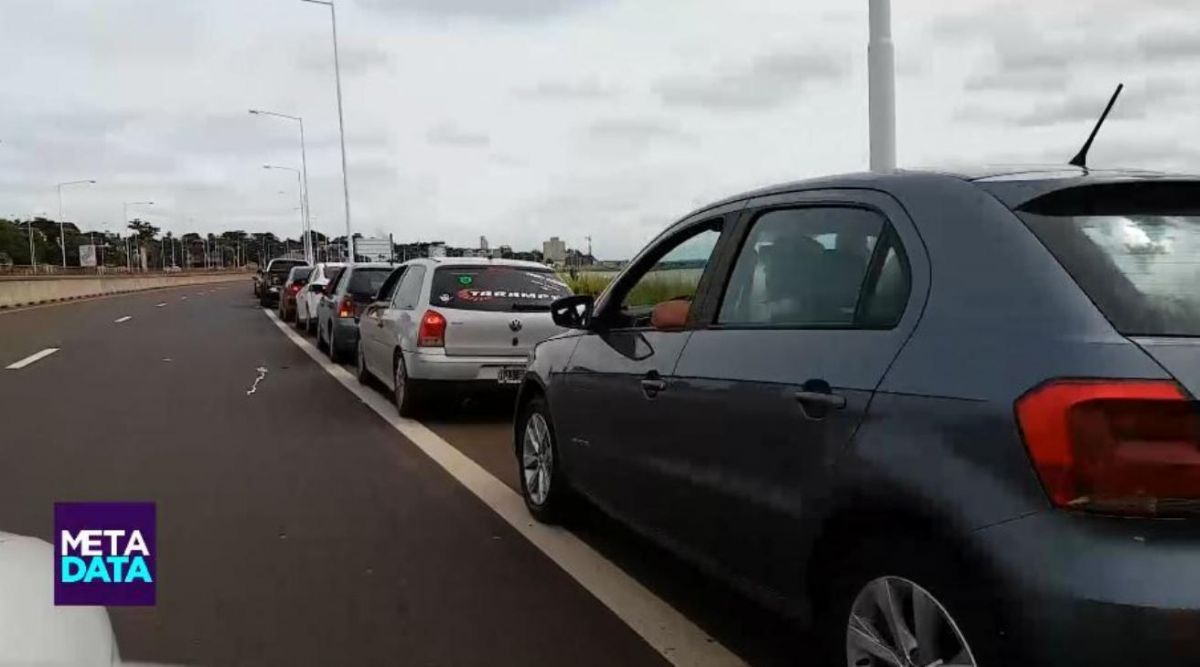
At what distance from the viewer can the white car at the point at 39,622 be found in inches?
80.5

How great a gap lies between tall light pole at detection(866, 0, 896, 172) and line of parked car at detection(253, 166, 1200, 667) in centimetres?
556

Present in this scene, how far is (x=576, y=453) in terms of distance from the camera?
17.9 ft

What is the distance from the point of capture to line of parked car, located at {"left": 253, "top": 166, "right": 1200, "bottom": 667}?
242 cm

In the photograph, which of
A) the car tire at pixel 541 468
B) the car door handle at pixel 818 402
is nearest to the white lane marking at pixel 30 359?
the car tire at pixel 541 468

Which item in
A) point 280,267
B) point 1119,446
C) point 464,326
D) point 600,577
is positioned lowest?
point 600,577

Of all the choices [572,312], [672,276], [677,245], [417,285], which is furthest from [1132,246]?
[417,285]

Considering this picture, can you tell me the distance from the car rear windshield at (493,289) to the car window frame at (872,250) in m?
5.73

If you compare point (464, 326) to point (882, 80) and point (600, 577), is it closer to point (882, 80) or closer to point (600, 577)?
point (882, 80)

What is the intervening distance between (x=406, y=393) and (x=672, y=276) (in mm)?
5233

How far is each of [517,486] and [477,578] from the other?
2.06m

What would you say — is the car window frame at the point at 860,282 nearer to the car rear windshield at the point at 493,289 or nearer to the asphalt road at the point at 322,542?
the asphalt road at the point at 322,542

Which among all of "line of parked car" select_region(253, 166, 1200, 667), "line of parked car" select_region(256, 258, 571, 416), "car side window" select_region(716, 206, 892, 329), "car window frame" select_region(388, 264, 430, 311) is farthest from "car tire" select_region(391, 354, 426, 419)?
"car side window" select_region(716, 206, 892, 329)

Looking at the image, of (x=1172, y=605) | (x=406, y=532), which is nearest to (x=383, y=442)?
(x=406, y=532)

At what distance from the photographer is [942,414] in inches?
109
